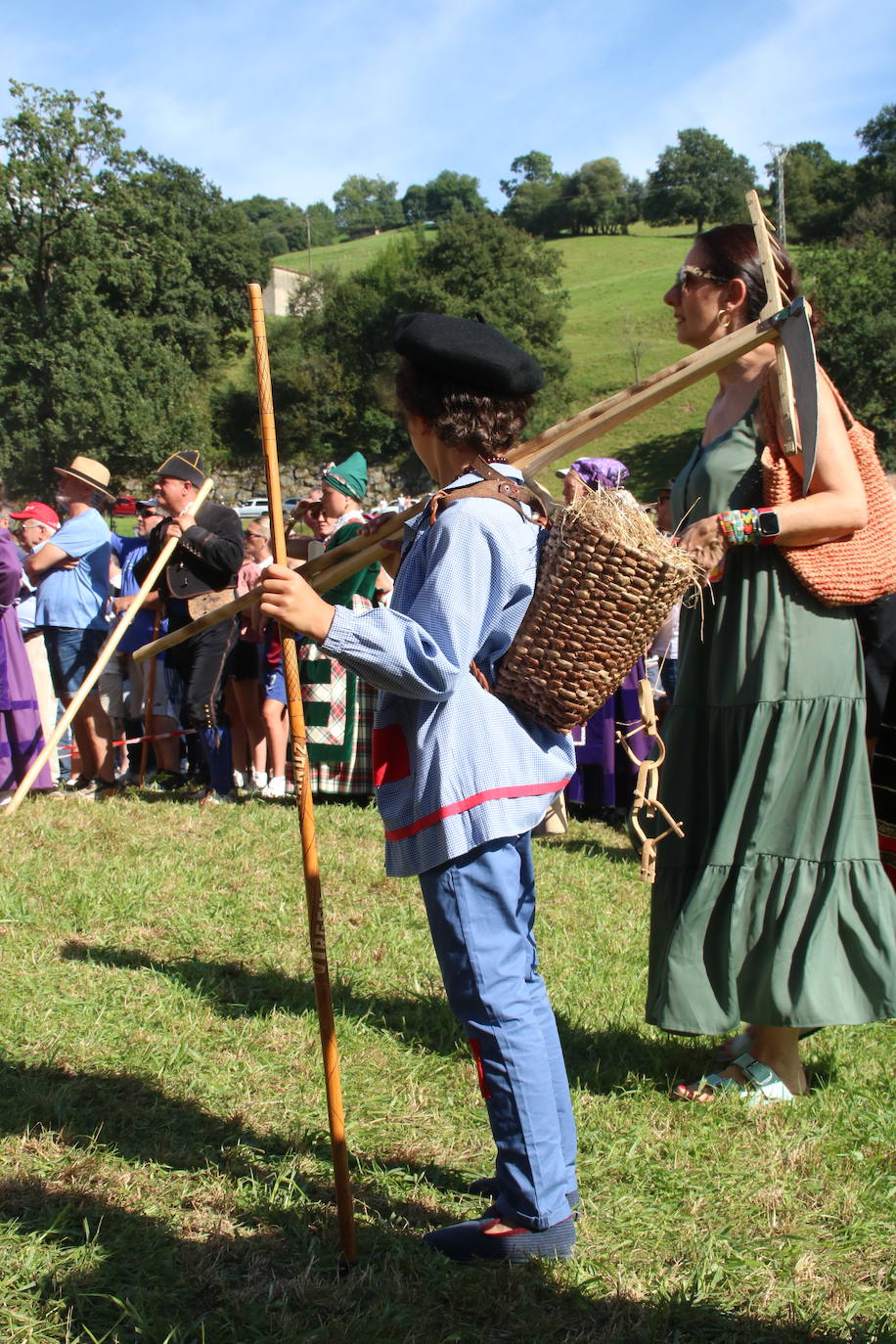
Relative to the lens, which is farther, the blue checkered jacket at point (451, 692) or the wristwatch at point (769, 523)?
the wristwatch at point (769, 523)

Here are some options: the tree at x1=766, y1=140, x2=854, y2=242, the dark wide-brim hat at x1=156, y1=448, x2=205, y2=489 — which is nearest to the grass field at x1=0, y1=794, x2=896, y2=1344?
the dark wide-brim hat at x1=156, y1=448, x2=205, y2=489

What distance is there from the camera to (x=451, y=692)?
2.30 metres

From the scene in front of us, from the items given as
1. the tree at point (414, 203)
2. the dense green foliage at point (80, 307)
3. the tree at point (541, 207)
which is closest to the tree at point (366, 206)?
the tree at point (414, 203)

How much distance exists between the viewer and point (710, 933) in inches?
129

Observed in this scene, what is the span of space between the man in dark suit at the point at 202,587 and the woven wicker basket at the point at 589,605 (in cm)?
523

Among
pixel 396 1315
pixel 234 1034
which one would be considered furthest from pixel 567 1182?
pixel 234 1034

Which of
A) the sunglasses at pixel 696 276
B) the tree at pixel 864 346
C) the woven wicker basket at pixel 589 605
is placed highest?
the tree at pixel 864 346

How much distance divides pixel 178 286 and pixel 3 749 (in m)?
48.3

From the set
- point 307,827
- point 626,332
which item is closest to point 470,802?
point 307,827

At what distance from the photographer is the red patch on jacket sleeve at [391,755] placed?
2.42 m

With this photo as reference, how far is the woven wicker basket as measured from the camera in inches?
89.5

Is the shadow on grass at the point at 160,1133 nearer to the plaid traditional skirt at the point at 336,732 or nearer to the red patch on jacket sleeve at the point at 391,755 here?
the red patch on jacket sleeve at the point at 391,755

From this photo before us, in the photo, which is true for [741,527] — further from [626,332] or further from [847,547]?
[626,332]

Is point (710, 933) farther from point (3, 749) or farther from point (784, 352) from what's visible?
point (3, 749)
